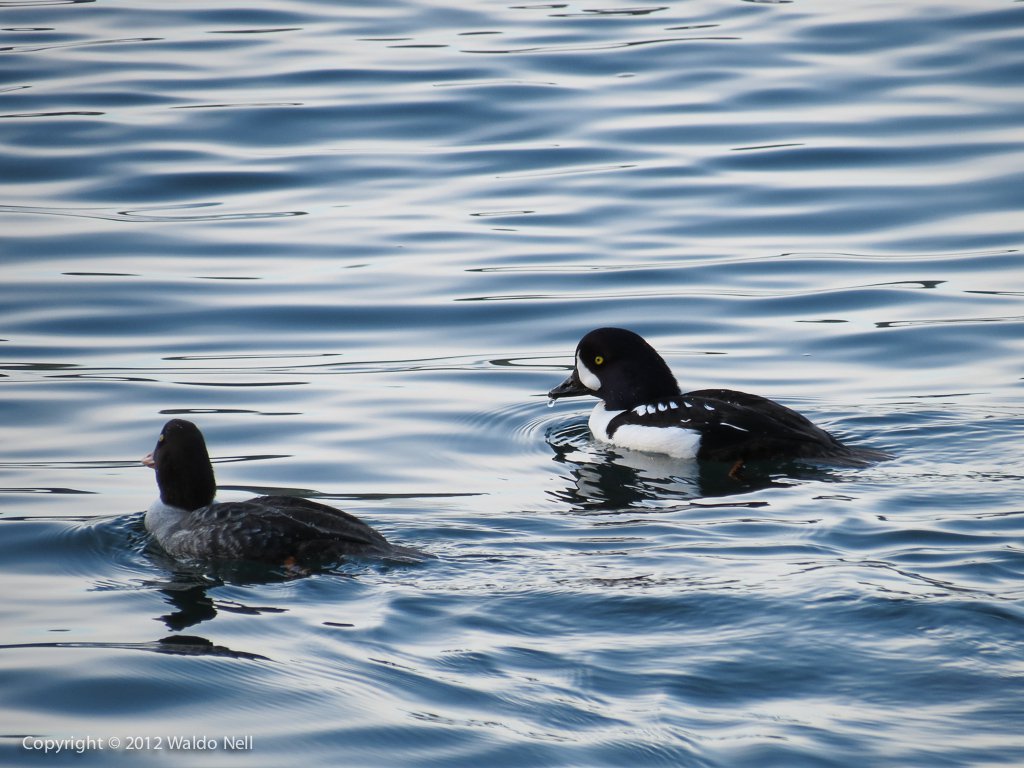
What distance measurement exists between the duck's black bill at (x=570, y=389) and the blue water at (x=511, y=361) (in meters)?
0.26

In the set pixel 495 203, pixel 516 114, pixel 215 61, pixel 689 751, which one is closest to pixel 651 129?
pixel 516 114

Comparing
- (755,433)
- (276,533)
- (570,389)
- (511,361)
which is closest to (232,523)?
(276,533)

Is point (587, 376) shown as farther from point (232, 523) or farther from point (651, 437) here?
point (232, 523)

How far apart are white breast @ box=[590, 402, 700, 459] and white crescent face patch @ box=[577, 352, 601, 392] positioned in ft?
0.69

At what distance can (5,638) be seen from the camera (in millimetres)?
7133

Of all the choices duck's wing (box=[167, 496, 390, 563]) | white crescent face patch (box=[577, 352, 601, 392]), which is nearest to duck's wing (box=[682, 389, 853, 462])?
white crescent face patch (box=[577, 352, 601, 392])

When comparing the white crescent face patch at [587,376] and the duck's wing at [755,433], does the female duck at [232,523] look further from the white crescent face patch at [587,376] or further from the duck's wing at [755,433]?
the white crescent face patch at [587,376]

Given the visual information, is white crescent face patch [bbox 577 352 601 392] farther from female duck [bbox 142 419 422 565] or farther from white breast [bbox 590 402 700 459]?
female duck [bbox 142 419 422 565]

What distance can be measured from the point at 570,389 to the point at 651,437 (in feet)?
3.12

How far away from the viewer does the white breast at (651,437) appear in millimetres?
10383

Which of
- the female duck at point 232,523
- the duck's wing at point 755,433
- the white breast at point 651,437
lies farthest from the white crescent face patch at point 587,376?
the female duck at point 232,523

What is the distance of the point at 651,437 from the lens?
35.1ft

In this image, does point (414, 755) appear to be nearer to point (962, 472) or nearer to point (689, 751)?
point (689, 751)

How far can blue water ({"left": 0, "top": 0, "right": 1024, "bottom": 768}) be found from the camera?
6.38 m
